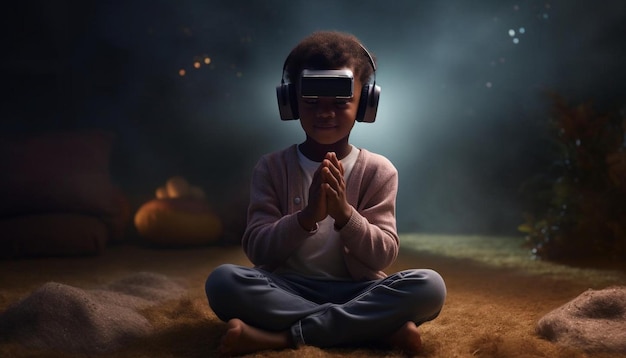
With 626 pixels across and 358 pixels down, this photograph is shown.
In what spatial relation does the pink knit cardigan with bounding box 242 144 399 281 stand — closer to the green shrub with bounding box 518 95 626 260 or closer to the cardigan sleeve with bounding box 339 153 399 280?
the cardigan sleeve with bounding box 339 153 399 280

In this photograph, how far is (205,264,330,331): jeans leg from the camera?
1.65m

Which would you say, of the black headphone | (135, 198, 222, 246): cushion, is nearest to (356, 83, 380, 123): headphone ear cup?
the black headphone

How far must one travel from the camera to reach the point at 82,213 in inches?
148

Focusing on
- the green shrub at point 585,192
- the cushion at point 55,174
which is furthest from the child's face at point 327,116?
the cushion at point 55,174

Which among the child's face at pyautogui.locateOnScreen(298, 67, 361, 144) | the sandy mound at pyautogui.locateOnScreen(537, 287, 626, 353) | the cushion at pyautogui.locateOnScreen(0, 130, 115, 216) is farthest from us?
the cushion at pyautogui.locateOnScreen(0, 130, 115, 216)

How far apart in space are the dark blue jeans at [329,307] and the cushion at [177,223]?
87.0 inches

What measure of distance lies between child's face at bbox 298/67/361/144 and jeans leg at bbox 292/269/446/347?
0.45 metres

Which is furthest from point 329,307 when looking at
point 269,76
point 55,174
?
point 269,76

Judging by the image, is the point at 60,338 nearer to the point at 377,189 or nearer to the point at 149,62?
the point at 377,189

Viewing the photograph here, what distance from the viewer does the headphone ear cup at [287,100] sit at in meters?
1.82

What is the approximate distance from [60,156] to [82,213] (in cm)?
37

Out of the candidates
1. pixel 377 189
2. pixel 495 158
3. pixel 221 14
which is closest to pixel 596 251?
pixel 495 158

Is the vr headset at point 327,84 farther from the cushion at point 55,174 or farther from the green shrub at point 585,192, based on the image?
the cushion at point 55,174

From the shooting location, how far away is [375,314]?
5.36ft
